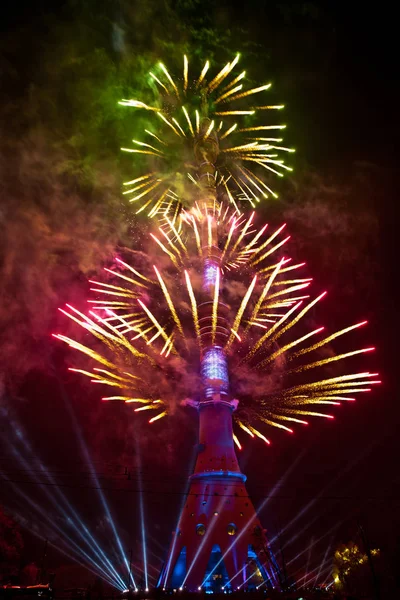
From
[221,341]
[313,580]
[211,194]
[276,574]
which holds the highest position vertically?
[211,194]

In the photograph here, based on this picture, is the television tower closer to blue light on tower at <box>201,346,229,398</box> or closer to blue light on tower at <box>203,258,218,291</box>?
blue light on tower at <box>201,346,229,398</box>

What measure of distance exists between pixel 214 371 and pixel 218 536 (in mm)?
14487

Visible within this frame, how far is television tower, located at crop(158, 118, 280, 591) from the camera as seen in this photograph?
116 ft

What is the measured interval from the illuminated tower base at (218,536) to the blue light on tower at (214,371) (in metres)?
4.07

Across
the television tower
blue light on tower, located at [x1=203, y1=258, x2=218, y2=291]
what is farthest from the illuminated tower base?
blue light on tower, located at [x1=203, y1=258, x2=218, y2=291]

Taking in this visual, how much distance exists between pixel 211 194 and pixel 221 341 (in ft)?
51.7

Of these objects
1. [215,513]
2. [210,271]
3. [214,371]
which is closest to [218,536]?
[215,513]

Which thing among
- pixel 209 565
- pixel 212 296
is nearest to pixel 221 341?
pixel 212 296

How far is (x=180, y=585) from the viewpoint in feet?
121

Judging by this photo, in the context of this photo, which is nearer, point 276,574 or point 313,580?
point 276,574

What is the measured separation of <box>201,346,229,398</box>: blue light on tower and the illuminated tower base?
13.4 ft

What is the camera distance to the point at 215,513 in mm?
37500

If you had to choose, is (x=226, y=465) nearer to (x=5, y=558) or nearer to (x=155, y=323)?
(x=155, y=323)

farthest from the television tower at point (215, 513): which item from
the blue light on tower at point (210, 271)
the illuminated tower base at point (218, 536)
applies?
the blue light on tower at point (210, 271)
